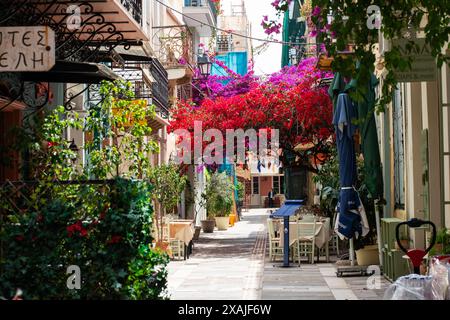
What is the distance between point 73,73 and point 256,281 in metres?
5.76

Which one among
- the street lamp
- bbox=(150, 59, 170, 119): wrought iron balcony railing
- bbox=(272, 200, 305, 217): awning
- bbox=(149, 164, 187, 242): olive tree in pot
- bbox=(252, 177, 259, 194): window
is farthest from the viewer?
bbox=(252, 177, 259, 194): window

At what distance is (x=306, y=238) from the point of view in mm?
19391

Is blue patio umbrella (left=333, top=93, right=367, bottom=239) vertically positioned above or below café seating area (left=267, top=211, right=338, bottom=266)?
above

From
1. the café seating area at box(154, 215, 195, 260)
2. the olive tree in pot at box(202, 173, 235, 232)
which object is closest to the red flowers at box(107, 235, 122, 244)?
the café seating area at box(154, 215, 195, 260)

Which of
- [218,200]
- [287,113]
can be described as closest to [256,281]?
[287,113]

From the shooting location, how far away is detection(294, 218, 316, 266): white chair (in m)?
19.3

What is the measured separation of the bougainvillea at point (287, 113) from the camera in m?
25.0

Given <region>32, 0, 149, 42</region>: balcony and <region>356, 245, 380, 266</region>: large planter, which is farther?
<region>356, 245, 380, 266</region>: large planter

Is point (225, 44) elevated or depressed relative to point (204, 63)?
elevated

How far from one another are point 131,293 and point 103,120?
565 cm

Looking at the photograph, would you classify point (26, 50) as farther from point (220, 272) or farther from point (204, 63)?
point (204, 63)

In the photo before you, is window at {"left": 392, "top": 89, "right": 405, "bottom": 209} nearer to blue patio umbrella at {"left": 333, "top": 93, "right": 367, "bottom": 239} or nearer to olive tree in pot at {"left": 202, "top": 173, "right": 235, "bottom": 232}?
blue patio umbrella at {"left": 333, "top": 93, "right": 367, "bottom": 239}

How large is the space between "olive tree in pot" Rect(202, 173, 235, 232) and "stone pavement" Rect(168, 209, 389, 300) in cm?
1350

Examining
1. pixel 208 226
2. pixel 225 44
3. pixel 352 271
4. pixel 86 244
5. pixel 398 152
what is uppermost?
pixel 225 44
